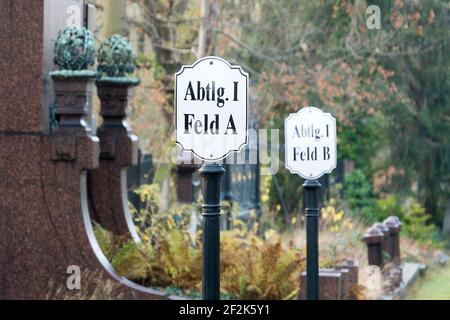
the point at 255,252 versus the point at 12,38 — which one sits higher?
the point at 12,38

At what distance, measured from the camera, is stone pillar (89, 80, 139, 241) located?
14211 mm

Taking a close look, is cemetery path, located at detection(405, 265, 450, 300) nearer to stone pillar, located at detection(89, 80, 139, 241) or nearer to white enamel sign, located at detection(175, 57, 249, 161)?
stone pillar, located at detection(89, 80, 139, 241)

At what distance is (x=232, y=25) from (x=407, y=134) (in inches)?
213

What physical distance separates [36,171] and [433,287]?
743 centimetres

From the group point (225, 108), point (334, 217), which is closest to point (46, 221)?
point (225, 108)

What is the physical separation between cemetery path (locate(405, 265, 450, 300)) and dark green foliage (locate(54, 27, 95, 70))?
5.94 m

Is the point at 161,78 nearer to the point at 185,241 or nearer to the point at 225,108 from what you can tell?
the point at 185,241

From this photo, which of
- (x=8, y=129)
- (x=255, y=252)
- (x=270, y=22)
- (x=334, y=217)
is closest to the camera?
(x=8, y=129)

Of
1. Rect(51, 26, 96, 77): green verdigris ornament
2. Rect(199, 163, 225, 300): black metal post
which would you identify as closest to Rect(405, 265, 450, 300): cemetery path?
Rect(51, 26, 96, 77): green verdigris ornament

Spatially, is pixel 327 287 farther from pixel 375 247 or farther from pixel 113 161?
pixel 375 247

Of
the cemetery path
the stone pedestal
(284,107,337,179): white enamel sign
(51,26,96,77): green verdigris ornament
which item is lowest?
the cemetery path

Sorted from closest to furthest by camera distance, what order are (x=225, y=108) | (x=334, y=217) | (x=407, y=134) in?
1. (x=225, y=108)
2. (x=334, y=217)
3. (x=407, y=134)

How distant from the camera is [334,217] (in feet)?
61.3

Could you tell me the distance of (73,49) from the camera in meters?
12.6
